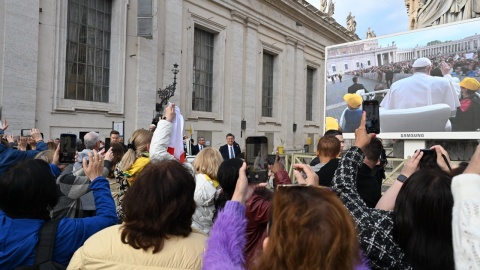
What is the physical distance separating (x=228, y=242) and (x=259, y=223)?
729 mm

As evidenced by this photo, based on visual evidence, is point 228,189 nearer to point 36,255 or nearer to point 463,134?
point 36,255

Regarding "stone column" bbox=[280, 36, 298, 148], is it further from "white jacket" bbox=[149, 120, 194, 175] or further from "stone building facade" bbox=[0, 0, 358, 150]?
"white jacket" bbox=[149, 120, 194, 175]

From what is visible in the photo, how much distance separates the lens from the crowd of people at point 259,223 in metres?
1.33

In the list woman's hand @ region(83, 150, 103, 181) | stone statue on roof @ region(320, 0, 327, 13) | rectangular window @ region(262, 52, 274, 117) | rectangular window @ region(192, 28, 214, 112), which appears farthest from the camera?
stone statue on roof @ region(320, 0, 327, 13)

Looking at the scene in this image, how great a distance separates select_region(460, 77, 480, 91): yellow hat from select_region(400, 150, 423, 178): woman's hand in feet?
36.5

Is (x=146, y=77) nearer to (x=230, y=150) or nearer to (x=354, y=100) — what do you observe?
(x=230, y=150)

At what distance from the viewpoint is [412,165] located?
269cm

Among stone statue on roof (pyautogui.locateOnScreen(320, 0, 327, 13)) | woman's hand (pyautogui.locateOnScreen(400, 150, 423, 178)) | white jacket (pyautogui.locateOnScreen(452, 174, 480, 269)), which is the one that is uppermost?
stone statue on roof (pyautogui.locateOnScreen(320, 0, 327, 13))

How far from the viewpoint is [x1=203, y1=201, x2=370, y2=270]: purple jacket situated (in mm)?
1708

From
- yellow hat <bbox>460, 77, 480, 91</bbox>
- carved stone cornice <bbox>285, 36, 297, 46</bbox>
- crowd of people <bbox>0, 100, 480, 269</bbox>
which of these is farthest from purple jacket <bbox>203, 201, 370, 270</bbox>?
carved stone cornice <bbox>285, 36, 297, 46</bbox>

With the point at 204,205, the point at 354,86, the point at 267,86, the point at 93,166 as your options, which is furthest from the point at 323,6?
the point at 93,166

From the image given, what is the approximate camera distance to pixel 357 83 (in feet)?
49.9

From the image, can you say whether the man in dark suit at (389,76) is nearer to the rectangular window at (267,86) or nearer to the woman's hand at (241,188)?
the rectangular window at (267,86)

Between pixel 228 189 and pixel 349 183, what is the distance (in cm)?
94
